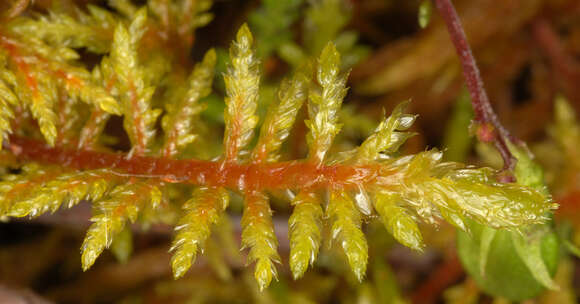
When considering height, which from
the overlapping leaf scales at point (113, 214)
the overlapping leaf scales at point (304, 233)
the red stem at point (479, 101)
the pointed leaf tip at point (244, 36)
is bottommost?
the overlapping leaf scales at point (113, 214)

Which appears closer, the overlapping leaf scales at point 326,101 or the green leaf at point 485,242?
the overlapping leaf scales at point 326,101

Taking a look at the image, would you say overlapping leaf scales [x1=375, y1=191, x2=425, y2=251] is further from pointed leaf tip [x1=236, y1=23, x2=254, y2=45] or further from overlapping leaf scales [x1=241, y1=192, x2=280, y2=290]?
pointed leaf tip [x1=236, y1=23, x2=254, y2=45]

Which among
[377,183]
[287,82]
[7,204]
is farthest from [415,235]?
[7,204]

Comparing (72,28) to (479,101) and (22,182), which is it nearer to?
(22,182)

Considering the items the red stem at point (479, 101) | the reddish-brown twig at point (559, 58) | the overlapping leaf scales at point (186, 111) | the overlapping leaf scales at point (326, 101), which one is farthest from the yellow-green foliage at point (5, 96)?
the reddish-brown twig at point (559, 58)

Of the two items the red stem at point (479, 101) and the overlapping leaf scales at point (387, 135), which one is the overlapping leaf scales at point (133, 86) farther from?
the red stem at point (479, 101)

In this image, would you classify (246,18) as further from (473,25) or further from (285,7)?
(473,25)
